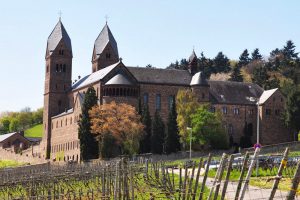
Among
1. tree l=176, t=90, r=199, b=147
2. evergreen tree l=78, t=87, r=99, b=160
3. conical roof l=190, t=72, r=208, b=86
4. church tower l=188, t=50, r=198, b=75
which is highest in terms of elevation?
church tower l=188, t=50, r=198, b=75

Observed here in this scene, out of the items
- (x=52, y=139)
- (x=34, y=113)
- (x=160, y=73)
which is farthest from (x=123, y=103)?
(x=34, y=113)

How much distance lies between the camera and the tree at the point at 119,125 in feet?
253

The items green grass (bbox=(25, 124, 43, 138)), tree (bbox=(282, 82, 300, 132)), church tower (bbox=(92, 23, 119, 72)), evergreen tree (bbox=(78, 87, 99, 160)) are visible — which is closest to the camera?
evergreen tree (bbox=(78, 87, 99, 160))

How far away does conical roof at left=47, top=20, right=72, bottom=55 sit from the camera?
335 feet

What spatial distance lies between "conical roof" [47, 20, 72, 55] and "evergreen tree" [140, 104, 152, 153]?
79.6 feet

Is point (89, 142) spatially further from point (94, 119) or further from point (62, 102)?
point (62, 102)

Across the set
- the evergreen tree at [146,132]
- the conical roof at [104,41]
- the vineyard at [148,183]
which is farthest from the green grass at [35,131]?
the vineyard at [148,183]

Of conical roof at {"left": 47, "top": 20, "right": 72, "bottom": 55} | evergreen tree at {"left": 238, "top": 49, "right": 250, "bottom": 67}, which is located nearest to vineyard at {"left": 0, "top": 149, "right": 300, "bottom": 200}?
conical roof at {"left": 47, "top": 20, "right": 72, "bottom": 55}

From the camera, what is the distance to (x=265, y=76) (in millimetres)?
123562

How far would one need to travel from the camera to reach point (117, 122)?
256ft

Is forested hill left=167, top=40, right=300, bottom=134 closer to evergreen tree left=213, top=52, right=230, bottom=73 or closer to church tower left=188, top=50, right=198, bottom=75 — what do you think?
evergreen tree left=213, top=52, right=230, bottom=73

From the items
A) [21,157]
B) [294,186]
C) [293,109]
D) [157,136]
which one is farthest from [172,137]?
[294,186]

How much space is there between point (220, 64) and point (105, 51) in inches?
2316

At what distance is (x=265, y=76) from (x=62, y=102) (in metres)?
43.7
